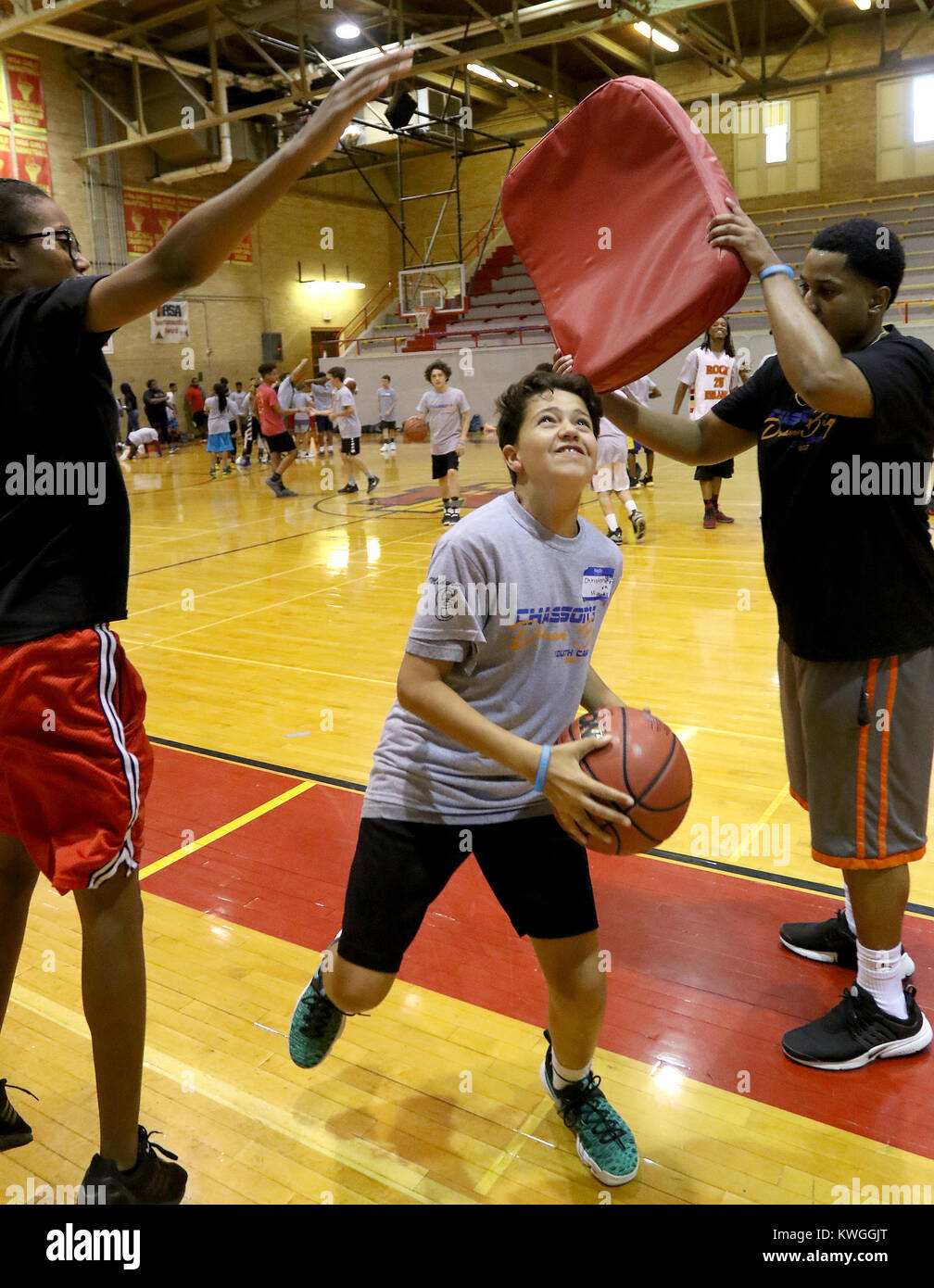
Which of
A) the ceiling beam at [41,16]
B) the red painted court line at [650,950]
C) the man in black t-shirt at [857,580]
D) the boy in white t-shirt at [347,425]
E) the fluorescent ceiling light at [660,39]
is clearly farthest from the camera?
the fluorescent ceiling light at [660,39]

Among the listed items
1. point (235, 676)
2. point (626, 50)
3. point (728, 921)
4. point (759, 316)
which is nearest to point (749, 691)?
point (728, 921)

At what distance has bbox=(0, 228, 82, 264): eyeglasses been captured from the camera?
1.85 m

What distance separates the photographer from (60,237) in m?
1.88

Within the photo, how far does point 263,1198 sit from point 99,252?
74.8 feet

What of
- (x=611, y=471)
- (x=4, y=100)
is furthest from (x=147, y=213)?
(x=611, y=471)

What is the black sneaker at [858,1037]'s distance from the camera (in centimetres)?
249

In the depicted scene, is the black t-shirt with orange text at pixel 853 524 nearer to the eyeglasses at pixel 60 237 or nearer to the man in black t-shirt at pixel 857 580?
the man in black t-shirt at pixel 857 580

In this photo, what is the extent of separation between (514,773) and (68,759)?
834mm

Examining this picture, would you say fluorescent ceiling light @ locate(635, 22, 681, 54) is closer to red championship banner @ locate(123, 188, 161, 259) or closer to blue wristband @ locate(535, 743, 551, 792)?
red championship banner @ locate(123, 188, 161, 259)

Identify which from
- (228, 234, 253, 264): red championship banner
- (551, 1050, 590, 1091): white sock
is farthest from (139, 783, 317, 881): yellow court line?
(228, 234, 253, 264): red championship banner

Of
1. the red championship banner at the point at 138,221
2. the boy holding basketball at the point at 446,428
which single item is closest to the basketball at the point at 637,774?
the boy holding basketball at the point at 446,428

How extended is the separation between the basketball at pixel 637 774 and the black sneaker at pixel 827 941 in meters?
1.31
